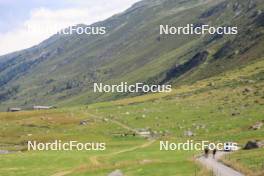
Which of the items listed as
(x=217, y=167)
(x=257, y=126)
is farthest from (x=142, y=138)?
(x=217, y=167)

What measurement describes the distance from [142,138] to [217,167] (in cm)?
6305

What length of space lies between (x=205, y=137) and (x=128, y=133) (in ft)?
83.5

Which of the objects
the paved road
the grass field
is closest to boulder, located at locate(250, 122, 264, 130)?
the grass field

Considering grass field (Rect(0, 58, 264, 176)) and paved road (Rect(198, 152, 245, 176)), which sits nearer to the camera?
paved road (Rect(198, 152, 245, 176))

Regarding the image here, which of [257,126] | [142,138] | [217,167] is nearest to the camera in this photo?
[217,167]

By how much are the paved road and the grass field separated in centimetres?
106

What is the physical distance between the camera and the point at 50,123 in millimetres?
175125

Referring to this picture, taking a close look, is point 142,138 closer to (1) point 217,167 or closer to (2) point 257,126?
(2) point 257,126

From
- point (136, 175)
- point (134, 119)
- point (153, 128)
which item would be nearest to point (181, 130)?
point (153, 128)

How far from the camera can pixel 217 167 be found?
6475cm

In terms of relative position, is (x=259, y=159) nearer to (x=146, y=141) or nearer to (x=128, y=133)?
(x=146, y=141)

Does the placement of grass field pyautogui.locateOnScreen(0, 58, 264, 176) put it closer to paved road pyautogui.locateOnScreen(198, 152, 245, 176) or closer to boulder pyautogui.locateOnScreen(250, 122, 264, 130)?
paved road pyautogui.locateOnScreen(198, 152, 245, 176)

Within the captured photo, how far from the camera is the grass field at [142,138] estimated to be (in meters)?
73.0

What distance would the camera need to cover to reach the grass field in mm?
73000
